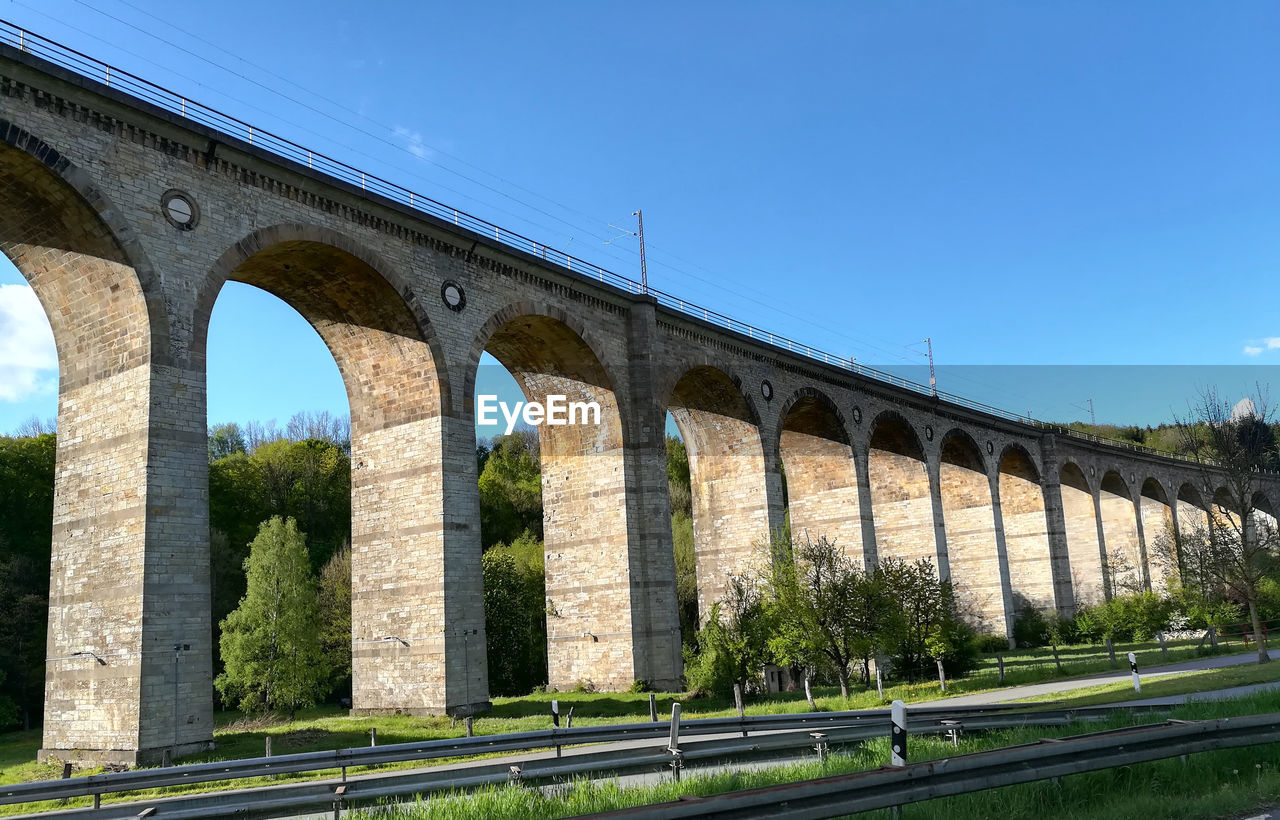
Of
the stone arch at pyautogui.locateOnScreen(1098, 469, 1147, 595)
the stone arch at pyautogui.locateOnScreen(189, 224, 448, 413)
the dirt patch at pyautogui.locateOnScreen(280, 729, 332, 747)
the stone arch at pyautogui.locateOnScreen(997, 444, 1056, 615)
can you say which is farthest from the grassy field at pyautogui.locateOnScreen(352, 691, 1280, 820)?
the stone arch at pyautogui.locateOnScreen(1098, 469, 1147, 595)

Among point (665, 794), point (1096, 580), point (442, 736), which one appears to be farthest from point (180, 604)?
point (1096, 580)

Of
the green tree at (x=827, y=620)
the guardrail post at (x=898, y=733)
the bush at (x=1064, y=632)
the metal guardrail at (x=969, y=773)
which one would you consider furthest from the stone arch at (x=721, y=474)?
the guardrail post at (x=898, y=733)

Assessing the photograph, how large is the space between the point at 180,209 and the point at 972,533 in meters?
41.1

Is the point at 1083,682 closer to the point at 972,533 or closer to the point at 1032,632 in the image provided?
the point at 972,533

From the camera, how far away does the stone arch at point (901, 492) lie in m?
43.8

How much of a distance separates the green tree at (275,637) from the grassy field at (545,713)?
23.0 feet

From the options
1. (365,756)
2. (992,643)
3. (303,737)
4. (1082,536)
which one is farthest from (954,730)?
(1082,536)

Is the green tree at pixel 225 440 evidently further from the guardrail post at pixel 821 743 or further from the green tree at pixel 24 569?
the guardrail post at pixel 821 743

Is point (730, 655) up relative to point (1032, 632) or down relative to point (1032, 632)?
up

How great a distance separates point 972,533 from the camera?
160ft

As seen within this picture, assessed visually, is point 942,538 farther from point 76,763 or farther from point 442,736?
point 76,763

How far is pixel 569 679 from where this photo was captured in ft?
98.7

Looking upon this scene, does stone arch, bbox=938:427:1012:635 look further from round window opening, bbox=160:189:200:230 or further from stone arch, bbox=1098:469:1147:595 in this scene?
round window opening, bbox=160:189:200:230

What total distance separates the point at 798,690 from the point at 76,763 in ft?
72.4
